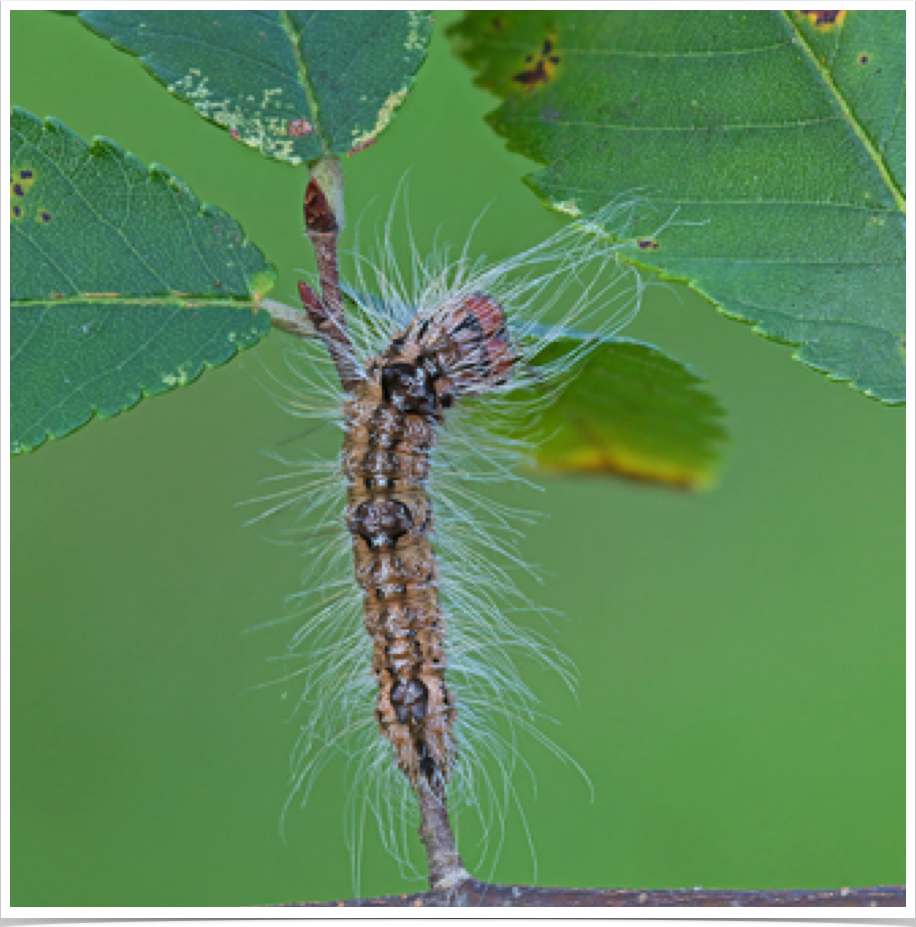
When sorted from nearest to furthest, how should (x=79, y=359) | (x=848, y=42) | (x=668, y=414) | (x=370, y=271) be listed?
1. (x=848, y=42)
2. (x=79, y=359)
3. (x=668, y=414)
4. (x=370, y=271)

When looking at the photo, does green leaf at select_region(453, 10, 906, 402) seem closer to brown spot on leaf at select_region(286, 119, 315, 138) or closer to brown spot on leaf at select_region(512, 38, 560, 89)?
brown spot on leaf at select_region(512, 38, 560, 89)

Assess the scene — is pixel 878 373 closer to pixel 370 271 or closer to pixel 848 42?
pixel 848 42

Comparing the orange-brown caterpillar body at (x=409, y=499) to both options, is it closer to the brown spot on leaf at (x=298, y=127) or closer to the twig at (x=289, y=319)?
the twig at (x=289, y=319)

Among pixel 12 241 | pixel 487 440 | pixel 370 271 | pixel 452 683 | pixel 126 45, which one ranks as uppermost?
pixel 126 45

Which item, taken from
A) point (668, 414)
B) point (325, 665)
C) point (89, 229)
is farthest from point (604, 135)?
point (325, 665)

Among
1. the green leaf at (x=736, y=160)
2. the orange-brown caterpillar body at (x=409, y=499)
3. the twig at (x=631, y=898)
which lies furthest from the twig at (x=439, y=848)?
the green leaf at (x=736, y=160)

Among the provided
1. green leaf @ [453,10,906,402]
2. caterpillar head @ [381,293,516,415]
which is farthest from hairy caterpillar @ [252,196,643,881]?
green leaf @ [453,10,906,402]

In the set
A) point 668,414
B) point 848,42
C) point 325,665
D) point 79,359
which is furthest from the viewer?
point 325,665
